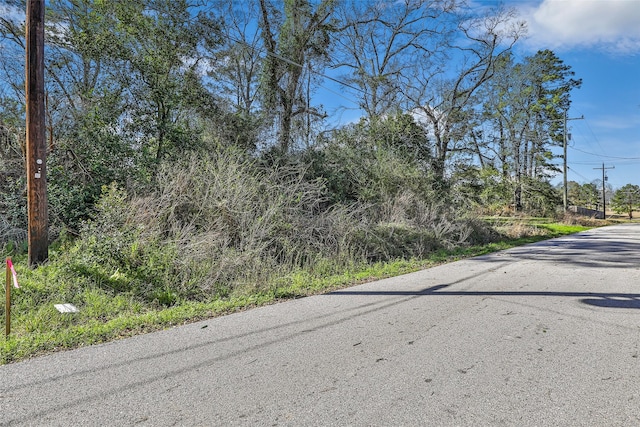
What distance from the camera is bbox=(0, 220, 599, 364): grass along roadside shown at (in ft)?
12.3

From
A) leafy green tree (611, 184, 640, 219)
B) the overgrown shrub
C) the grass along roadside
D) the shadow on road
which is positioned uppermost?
leafy green tree (611, 184, 640, 219)

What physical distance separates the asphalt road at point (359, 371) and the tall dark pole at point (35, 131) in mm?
3886

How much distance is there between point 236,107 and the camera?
46.6 feet

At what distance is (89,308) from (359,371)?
3.89 metres

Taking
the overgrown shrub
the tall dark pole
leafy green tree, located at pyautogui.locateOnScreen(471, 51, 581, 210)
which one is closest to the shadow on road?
the overgrown shrub

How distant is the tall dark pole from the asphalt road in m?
3.89

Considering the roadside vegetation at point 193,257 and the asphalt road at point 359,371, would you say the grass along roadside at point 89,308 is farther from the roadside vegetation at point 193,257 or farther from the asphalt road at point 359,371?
the asphalt road at point 359,371

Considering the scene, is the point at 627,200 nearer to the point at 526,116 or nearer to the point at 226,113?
the point at 526,116

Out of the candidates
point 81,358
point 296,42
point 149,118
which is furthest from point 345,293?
point 296,42

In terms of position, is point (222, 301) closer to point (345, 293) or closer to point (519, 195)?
point (345, 293)

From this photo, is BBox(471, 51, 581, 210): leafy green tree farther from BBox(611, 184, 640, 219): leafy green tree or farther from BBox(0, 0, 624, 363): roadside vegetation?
BBox(611, 184, 640, 219): leafy green tree

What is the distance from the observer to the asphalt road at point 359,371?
2.38 metres

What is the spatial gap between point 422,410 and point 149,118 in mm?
10933

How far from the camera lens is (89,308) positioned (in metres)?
4.77
